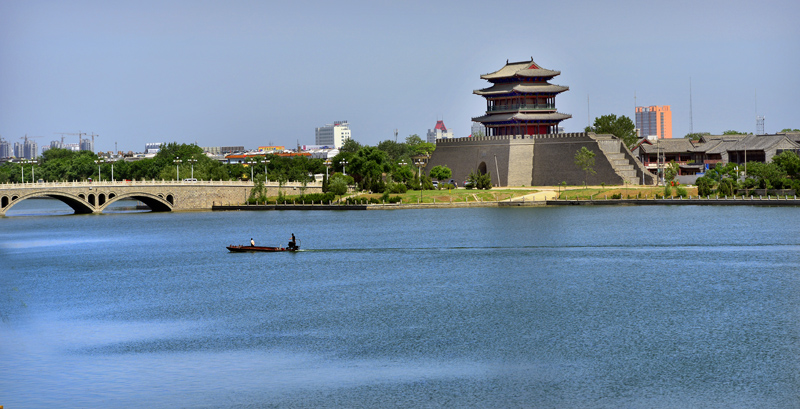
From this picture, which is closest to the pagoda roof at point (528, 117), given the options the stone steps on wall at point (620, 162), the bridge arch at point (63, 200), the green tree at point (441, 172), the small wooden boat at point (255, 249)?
the stone steps on wall at point (620, 162)

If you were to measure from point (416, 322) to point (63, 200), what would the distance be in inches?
3291

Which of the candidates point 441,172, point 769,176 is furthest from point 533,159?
point 769,176

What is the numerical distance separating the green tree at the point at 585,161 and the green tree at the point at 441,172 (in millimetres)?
19031

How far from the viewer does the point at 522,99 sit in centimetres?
12156

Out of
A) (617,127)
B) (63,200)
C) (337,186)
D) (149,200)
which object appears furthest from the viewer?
(617,127)

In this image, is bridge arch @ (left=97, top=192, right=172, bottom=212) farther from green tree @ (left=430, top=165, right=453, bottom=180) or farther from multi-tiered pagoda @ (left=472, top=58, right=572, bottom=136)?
multi-tiered pagoda @ (left=472, top=58, right=572, bottom=136)

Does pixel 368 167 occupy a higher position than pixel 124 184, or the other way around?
pixel 368 167

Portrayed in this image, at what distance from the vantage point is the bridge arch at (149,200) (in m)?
111

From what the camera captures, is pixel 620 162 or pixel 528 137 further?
pixel 528 137

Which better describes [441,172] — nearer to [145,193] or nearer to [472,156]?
[472,156]

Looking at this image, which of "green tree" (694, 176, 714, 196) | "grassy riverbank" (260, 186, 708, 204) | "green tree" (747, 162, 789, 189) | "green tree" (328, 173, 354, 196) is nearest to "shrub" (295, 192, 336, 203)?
"green tree" (328, 173, 354, 196)

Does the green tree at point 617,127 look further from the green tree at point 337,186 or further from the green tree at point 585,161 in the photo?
the green tree at point 337,186

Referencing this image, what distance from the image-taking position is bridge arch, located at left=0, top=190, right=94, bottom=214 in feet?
338

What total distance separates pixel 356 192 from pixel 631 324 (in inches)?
3193
